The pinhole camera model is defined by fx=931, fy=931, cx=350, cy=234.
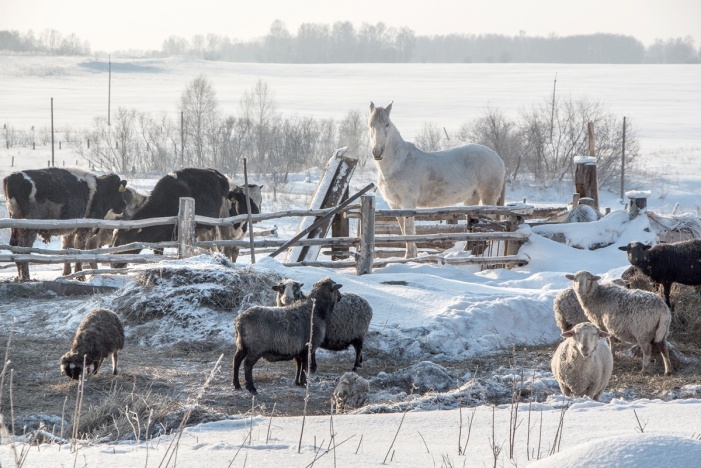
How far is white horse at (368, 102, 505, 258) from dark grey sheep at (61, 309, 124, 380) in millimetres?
7099

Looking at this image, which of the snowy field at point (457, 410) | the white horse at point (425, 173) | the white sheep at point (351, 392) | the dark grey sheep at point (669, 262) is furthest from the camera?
the white horse at point (425, 173)

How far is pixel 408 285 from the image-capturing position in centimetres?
1192

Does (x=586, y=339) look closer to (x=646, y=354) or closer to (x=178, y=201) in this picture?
(x=646, y=354)

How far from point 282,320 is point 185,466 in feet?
12.0

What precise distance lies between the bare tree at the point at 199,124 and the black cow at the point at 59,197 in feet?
118

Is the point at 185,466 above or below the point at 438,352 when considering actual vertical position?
above

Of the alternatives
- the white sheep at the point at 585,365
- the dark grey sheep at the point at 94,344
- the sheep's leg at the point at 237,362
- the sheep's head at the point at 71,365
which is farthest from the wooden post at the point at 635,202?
the sheep's head at the point at 71,365

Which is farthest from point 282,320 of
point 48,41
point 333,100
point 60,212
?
point 48,41

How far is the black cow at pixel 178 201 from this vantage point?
1459 cm

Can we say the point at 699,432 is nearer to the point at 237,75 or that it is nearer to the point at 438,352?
the point at 438,352

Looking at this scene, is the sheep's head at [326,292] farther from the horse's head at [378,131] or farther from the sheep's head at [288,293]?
the horse's head at [378,131]

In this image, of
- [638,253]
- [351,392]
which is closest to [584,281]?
[638,253]

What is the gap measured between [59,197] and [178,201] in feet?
6.20

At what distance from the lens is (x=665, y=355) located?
9047 millimetres
